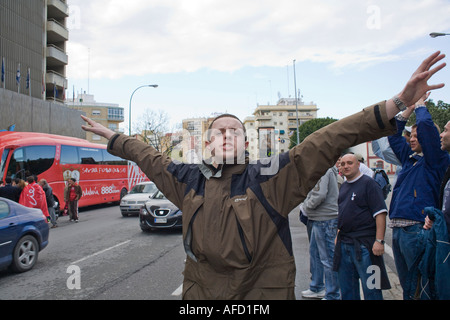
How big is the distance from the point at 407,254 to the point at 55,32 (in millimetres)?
37594

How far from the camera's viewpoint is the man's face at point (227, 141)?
2010 mm

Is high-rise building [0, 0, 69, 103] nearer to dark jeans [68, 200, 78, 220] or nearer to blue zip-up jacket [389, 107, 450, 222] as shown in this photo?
dark jeans [68, 200, 78, 220]

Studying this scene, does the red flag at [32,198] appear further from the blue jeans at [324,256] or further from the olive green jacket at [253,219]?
the olive green jacket at [253,219]

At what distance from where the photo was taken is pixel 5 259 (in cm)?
626

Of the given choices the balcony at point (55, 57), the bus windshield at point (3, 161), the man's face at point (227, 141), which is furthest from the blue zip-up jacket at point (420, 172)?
the balcony at point (55, 57)

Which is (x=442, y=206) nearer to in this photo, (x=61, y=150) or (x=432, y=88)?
(x=432, y=88)

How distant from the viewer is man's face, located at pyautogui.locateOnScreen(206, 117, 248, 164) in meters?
2.01

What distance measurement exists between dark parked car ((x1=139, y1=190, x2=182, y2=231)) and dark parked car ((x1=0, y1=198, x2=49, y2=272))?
11.4 feet

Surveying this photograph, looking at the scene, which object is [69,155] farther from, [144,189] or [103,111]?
[103,111]

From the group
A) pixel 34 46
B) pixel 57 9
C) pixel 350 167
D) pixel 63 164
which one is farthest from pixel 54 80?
pixel 350 167

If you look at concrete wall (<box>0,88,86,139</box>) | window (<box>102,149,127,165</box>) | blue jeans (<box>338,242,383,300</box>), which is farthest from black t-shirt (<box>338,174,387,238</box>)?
concrete wall (<box>0,88,86,139</box>)

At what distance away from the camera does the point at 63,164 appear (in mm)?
16781

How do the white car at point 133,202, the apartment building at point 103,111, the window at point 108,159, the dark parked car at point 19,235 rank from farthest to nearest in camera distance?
the apartment building at point 103,111
the window at point 108,159
the white car at point 133,202
the dark parked car at point 19,235

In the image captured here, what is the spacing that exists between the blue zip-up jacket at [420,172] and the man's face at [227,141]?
6.06 ft
